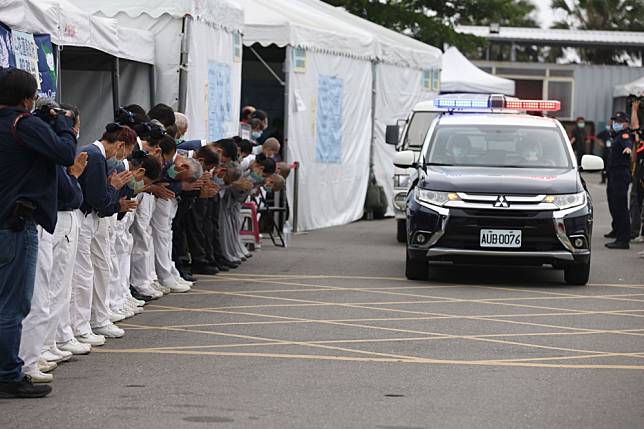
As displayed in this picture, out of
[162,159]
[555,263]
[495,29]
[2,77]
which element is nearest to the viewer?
[2,77]

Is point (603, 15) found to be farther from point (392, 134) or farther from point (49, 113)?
point (49, 113)

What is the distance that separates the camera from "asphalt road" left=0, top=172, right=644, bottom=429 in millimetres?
7602

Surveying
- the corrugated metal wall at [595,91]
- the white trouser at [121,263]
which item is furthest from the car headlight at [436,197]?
the corrugated metal wall at [595,91]

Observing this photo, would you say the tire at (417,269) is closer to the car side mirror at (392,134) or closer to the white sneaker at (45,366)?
the car side mirror at (392,134)

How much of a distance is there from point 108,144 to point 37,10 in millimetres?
2060

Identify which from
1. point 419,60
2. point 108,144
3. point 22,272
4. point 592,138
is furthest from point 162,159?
point 592,138

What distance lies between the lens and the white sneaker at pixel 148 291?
1265 cm

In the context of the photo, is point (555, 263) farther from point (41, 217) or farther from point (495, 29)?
point (495, 29)

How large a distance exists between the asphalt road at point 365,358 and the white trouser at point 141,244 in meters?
0.46

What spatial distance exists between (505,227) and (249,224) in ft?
16.9

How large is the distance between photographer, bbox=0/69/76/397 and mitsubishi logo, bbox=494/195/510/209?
6739 millimetres

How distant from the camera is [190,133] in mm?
16656

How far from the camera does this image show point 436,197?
14180mm

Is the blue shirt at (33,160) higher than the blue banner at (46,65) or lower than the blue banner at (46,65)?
lower
